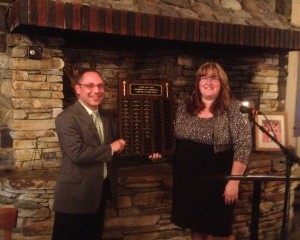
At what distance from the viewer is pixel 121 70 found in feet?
12.1

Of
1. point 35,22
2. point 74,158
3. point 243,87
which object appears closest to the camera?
point 74,158

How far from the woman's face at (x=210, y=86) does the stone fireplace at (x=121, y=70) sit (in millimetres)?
785

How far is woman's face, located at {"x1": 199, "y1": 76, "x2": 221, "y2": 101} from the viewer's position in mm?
2338

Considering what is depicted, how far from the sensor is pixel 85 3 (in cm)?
282

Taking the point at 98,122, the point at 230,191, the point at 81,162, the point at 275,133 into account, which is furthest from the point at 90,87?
the point at 275,133

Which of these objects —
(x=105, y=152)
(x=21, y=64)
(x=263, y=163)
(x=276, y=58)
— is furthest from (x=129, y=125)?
(x=276, y=58)

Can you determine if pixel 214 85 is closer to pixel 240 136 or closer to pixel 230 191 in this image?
pixel 240 136

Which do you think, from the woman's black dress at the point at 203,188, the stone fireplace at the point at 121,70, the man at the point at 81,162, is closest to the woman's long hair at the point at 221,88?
the woman's black dress at the point at 203,188

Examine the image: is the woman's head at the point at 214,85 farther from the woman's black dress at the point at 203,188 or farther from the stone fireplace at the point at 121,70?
the stone fireplace at the point at 121,70

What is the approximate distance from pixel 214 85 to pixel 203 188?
2.05 ft

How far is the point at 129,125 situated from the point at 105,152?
714mm

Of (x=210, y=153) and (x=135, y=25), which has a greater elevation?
(x=135, y=25)

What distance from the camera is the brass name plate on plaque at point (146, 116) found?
2.87m

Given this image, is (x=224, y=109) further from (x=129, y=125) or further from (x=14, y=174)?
(x=14, y=174)
